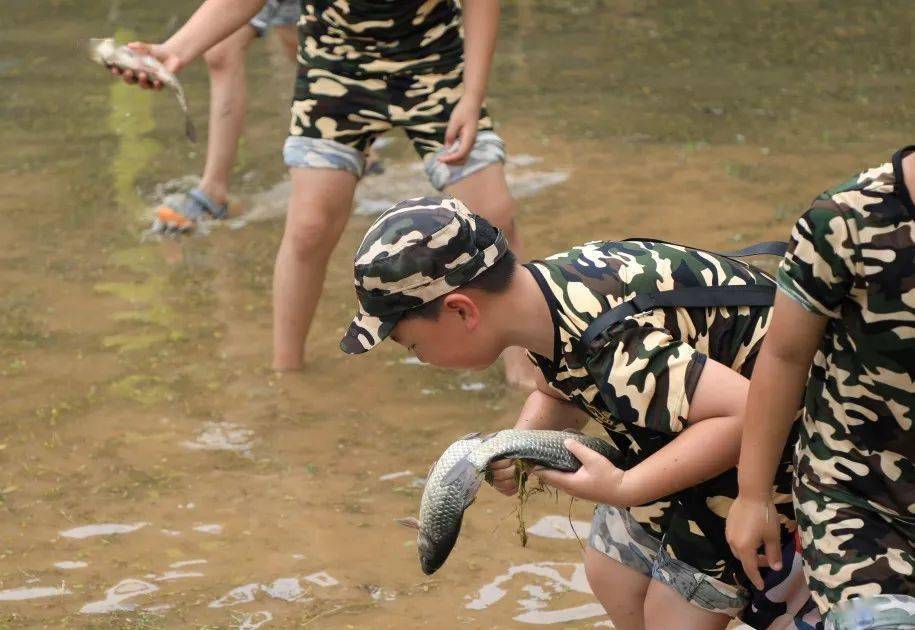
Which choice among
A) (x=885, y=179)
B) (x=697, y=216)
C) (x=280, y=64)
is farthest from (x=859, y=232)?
(x=280, y=64)

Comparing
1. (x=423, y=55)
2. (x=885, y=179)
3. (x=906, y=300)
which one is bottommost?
(x=423, y=55)

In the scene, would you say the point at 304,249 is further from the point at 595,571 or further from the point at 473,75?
the point at 595,571

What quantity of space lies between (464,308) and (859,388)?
803 millimetres

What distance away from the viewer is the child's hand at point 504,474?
2.86 metres

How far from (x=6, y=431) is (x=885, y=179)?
3541mm

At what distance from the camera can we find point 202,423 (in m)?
4.91

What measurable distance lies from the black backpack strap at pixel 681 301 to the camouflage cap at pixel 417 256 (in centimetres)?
25

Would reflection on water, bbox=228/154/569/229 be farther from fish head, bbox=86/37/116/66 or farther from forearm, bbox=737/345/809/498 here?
forearm, bbox=737/345/809/498

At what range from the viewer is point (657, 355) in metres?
2.62

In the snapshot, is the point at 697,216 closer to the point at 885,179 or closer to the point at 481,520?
the point at 481,520

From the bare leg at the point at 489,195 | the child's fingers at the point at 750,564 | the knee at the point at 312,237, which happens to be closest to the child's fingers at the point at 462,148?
the bare leg at the point at 489,195

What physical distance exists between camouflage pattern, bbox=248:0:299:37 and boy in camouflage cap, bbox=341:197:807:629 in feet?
14.7

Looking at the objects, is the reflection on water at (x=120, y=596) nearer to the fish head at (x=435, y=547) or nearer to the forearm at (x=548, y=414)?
the fish head at (x=435, y=547)

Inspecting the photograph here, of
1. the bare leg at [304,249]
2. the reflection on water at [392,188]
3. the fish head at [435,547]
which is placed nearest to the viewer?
the fish head at [435,547]
